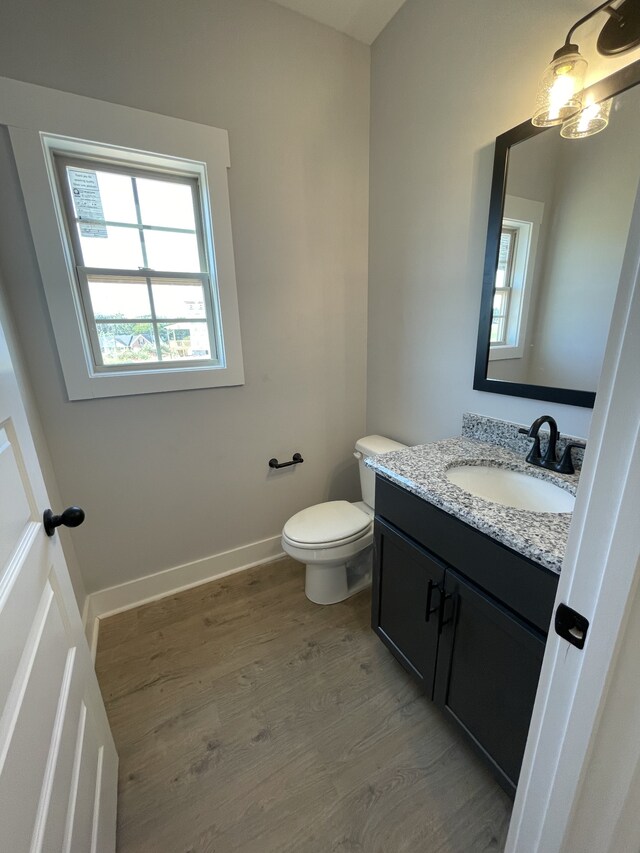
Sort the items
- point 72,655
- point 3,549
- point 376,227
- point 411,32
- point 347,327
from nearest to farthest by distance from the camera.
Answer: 1. point 3,549
2. point 72,655
3. point 411,32
4. point 376,227
5. point 347,327

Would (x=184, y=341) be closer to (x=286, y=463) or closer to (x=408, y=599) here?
(x=286, y=463)

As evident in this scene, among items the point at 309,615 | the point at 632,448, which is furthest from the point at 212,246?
the point at 309,615

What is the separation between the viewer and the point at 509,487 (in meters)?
1.24

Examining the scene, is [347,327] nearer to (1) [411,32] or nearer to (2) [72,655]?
(1) [411,32]

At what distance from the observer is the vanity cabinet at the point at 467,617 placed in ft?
2.79

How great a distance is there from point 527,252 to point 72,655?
1.87 metres

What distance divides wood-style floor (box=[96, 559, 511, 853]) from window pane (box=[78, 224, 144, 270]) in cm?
172

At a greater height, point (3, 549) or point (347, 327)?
point (347, 327)

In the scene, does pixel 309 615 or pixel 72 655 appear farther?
pixel 309 615

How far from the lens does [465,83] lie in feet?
4.36

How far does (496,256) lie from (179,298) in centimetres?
142

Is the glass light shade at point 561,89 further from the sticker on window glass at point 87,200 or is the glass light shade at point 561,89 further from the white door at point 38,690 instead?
the sticker on window glass at point 87,200

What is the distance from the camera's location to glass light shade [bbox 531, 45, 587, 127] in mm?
945

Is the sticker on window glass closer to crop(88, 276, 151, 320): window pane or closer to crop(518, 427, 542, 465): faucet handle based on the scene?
crop(88, 276, 151, 320): window pane
